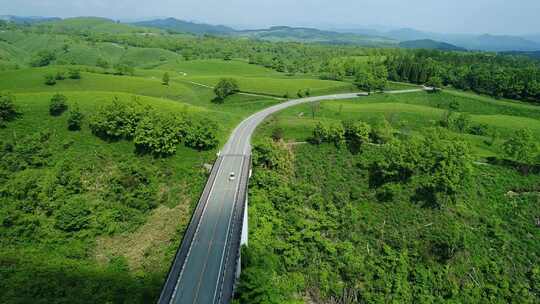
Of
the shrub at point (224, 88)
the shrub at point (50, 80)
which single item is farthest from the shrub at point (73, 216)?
the shrub at point (50, 80)

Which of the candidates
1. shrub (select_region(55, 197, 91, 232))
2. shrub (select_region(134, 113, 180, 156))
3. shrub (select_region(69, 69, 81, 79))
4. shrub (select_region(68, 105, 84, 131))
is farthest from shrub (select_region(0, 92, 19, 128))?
shrub (select_region(69, 69, 81, 79))

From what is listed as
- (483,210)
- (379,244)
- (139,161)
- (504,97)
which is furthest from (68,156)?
(504,97)

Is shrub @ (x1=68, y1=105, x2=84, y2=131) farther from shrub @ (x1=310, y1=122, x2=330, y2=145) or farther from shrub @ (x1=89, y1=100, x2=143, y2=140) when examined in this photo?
shrub @ (x1=310, y1=122, x2=330, y2=145)

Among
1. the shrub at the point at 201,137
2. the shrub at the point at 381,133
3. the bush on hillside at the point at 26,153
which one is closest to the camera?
the bush on hillside at the point at 26,153

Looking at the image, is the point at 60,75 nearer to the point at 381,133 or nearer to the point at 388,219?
the point at 381,133

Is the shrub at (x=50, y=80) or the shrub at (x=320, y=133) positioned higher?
the shrub at (x=50, y=80)

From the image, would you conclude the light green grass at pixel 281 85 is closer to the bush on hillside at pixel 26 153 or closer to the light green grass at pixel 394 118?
the light green grass at pixel 394 118
